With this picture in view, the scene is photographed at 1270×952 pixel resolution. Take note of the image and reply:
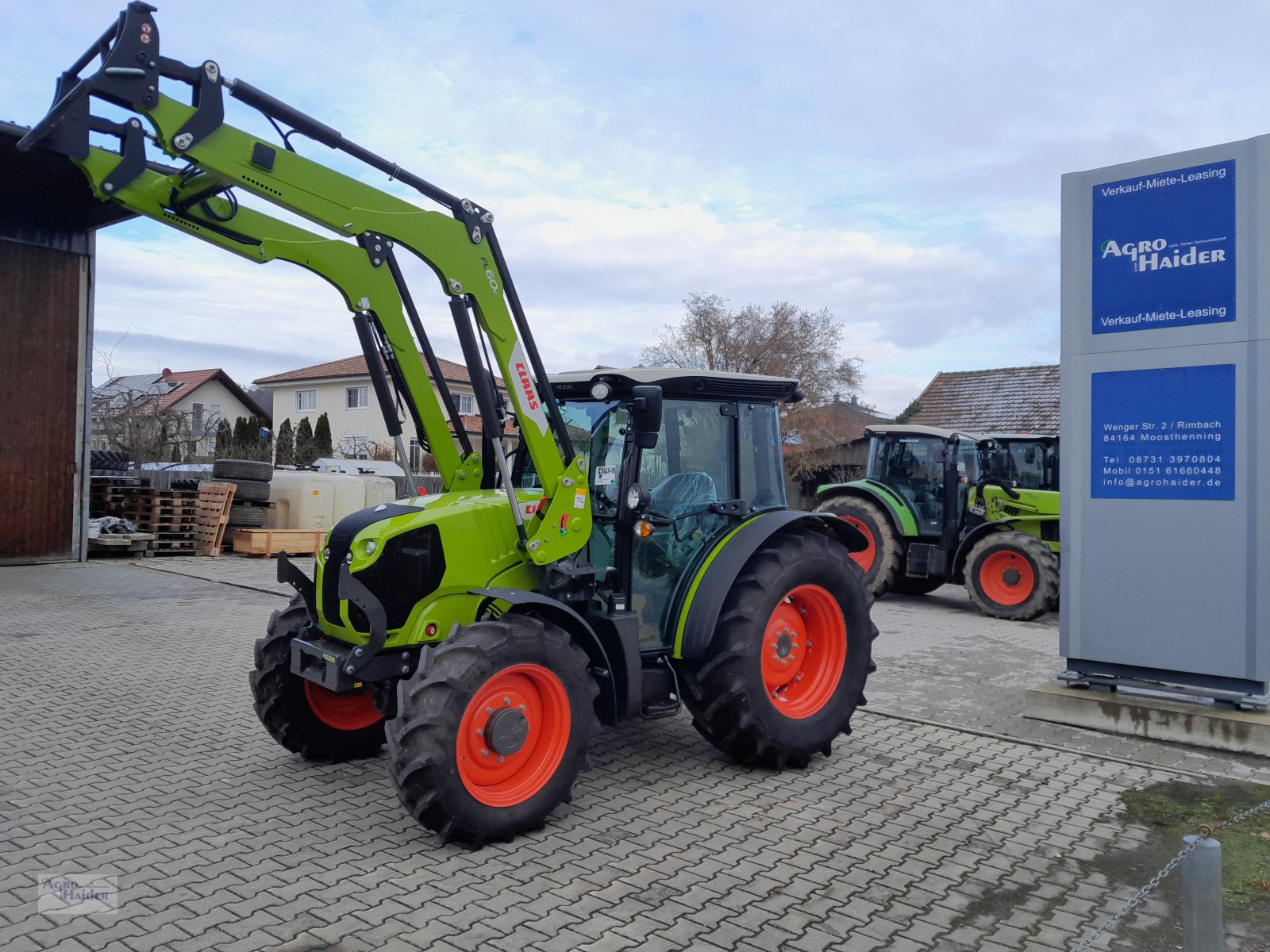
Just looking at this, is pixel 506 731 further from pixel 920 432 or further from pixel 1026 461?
pixel 1026 461

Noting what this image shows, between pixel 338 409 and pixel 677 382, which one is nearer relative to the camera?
pixel 677 382

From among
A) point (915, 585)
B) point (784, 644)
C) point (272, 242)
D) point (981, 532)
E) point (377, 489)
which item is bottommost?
point (915, 585)

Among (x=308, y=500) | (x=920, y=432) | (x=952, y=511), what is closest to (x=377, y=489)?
(x=308, y=500)

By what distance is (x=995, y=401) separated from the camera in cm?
2469

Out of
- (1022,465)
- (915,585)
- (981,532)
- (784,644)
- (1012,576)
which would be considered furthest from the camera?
(1022,465)

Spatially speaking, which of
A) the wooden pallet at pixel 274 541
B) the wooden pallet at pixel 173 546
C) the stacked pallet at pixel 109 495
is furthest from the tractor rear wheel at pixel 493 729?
the stacked pallet at pixel 109 495

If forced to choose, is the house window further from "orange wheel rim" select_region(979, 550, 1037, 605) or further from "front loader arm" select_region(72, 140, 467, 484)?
"front loader arm" select_region(72, 140, 467, 484)

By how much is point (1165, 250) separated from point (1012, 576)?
6081mm

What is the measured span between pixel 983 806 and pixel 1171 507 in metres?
2.61

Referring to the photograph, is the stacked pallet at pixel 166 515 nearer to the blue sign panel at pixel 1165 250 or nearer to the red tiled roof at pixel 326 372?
the blue sign panel at pixel 1165 250

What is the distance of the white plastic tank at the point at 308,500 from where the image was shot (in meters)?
17.2

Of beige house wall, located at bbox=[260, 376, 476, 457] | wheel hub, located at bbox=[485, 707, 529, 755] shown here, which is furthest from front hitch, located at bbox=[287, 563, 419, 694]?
beige house wall, located at bbox=[260, 376, 476, 457]

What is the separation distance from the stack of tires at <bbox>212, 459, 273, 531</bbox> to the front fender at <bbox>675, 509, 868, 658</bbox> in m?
13.4

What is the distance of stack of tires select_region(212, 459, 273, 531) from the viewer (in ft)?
55.4
